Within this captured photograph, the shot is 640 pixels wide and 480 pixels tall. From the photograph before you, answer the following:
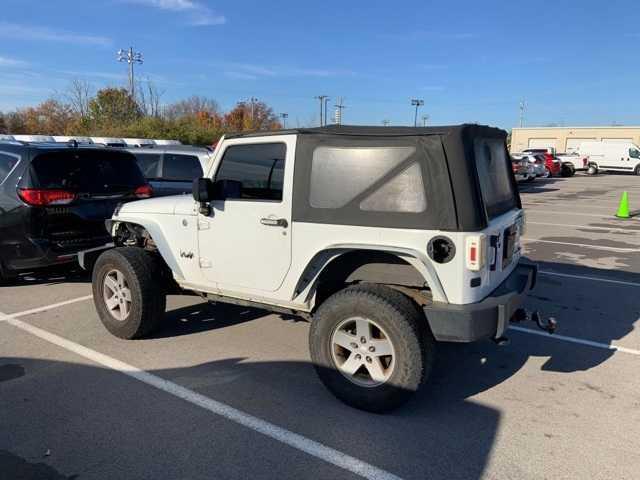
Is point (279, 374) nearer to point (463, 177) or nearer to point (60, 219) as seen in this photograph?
point (463, 177)

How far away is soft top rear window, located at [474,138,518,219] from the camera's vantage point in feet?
12.5

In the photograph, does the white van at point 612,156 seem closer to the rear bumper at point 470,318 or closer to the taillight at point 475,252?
the rear bumper at point 470,318

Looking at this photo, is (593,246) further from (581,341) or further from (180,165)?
(180,165)

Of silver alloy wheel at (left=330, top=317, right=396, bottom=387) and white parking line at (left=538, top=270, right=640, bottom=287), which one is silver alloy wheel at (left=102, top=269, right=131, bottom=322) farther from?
white parking line at (left=538, top=270, right=640, bottom=287)

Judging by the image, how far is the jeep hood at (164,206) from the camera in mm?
4652

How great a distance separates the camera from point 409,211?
137 inches

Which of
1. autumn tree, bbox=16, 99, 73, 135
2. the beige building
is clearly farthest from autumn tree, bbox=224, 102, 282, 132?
the beige building

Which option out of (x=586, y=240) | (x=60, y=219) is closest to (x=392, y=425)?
(x=60, y=219)

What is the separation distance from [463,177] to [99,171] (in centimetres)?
515

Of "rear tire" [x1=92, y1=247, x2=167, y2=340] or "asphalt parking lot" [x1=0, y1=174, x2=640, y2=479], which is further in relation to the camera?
"rear tire" [x1=92, y1=247, x2=167, y2=340]

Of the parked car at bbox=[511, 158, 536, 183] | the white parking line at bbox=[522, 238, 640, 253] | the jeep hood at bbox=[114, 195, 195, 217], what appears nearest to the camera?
the jeep hood at bbox=[114, 195, 195, 217]

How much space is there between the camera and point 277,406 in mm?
3725

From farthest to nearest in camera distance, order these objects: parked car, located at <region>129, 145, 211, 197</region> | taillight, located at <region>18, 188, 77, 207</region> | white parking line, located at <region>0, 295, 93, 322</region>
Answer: parked car, located at <region>129, 145, 211, 197</region> < taillight, located at <region>18, 188, 77, 207</region> < white parking line, located at <region>0, 295, 93, 322</region>

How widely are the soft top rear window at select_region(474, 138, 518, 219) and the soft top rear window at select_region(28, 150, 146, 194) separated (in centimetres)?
487
